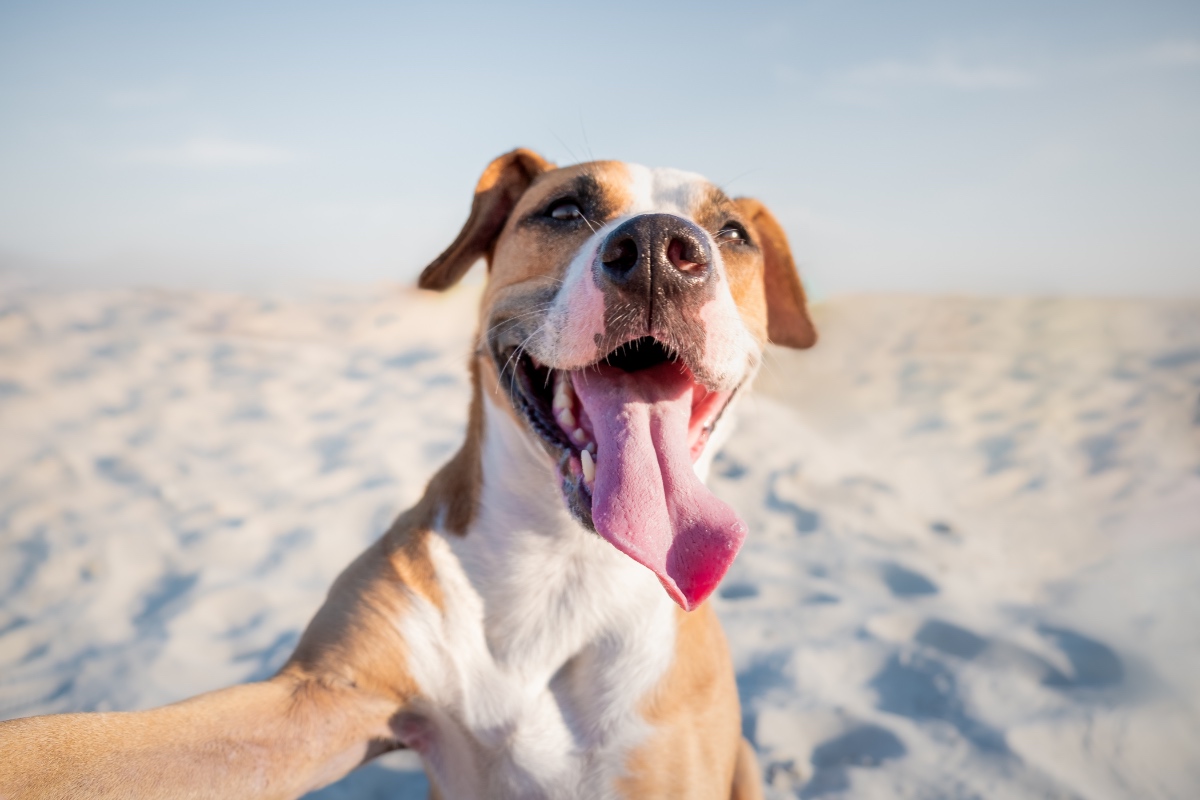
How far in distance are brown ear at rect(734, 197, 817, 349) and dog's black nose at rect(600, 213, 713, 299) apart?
44.2 inches

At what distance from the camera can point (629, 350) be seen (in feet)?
7.20

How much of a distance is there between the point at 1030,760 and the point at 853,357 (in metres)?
7.92

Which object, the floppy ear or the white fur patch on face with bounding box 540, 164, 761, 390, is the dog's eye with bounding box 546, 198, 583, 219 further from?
the floppy ear

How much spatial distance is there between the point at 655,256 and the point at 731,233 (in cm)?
82

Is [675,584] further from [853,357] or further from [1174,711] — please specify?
[853,357]

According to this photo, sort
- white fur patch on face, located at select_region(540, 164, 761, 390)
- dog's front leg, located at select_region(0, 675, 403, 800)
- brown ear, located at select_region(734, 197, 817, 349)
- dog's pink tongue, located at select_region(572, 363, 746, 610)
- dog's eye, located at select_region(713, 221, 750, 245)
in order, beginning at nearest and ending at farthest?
dog's front leg, located at select_region(0, 675, 403, 800), dog's pink tongue, located at select_region(572, 363, 746, 610), white fur patch on face, located at select_region(540, 164, 761, 390), dog's eye, located at select_region(713, 221, 750, 245), brown ear, located at select_region(734, 197, 817, 349)

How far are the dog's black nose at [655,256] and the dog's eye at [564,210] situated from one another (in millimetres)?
476

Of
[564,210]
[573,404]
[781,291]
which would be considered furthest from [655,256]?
[781,291]

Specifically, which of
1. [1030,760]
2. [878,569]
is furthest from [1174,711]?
[878,569]

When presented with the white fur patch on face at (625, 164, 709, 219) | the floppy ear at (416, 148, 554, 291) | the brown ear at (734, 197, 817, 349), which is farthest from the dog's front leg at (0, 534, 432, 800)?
the brown ear at (734, 197, 817, 349)

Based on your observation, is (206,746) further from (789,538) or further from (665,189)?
(789,538)

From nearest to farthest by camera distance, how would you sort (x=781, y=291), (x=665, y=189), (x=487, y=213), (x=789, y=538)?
1. (x=665, y=189)
2. (x=487, y=213)
3. (x=781, y=291)
4. (x=789, y=538)

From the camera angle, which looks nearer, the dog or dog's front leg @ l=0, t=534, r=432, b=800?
dog's front leg @ l=0, t=534, r=432, b=800

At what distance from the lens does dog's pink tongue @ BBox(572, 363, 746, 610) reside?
192cm
